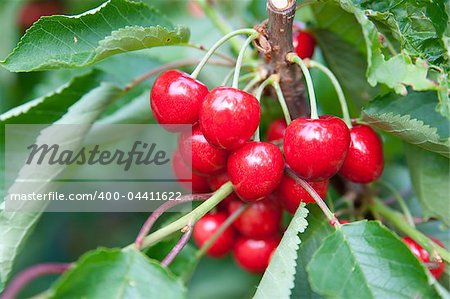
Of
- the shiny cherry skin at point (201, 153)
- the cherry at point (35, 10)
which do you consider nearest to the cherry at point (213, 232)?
the shiny cherry skin at point (201, 153)

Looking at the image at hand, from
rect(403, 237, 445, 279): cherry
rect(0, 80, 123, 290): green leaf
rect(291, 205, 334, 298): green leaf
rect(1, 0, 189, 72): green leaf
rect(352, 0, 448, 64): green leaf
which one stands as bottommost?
rect(403, 237, 445, 279): cherry

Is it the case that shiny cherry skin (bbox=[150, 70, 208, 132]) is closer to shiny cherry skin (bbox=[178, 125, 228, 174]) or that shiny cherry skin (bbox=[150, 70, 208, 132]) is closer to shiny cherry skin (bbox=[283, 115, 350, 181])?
shiny cherry skin (bbox=[178, 125, 228, 174])

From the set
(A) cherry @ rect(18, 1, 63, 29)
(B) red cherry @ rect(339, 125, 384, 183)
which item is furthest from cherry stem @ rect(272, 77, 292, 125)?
(A) cherry @ rect(18, 1, 63, 29)

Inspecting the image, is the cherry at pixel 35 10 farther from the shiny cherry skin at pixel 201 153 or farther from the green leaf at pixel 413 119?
the green leaf at pixel 413 119

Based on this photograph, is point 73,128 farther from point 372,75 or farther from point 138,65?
point 372,75

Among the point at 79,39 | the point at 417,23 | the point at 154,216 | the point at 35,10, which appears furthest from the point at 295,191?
the point at 35,10

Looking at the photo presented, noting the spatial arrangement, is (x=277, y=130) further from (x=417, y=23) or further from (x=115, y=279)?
(x=115, y=279)
